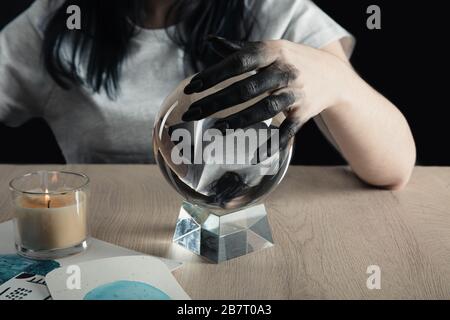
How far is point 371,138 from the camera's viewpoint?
0.98 meters

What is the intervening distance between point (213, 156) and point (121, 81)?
1.99ft

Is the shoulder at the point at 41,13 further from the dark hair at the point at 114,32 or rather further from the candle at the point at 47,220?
the candle at the point at 47,220

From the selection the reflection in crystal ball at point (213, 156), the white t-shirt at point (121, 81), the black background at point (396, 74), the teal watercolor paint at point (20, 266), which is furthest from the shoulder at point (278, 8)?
the teal watercolor paint at point (20, 266)

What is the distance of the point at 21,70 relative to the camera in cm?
129

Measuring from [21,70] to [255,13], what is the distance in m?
0.48

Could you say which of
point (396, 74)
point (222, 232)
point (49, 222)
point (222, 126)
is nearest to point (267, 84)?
point (222, 126)

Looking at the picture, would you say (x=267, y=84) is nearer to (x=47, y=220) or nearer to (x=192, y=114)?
(x=192, y=114)

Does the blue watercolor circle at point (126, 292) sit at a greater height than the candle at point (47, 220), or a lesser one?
lesser

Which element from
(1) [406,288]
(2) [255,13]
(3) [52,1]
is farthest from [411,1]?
(1) [406,288]

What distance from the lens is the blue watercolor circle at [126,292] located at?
2.12 ft

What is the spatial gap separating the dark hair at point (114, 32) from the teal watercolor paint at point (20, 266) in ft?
1.91

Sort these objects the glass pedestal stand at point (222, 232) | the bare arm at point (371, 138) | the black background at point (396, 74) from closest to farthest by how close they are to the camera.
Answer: the glass pedestal stand at point (222, 232), the bare arm at point (371, 138), the black background at point (396, 74)

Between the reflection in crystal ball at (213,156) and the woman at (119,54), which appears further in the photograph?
the woman at (119,54)

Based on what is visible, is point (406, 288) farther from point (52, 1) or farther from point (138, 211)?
point (52, 1)
